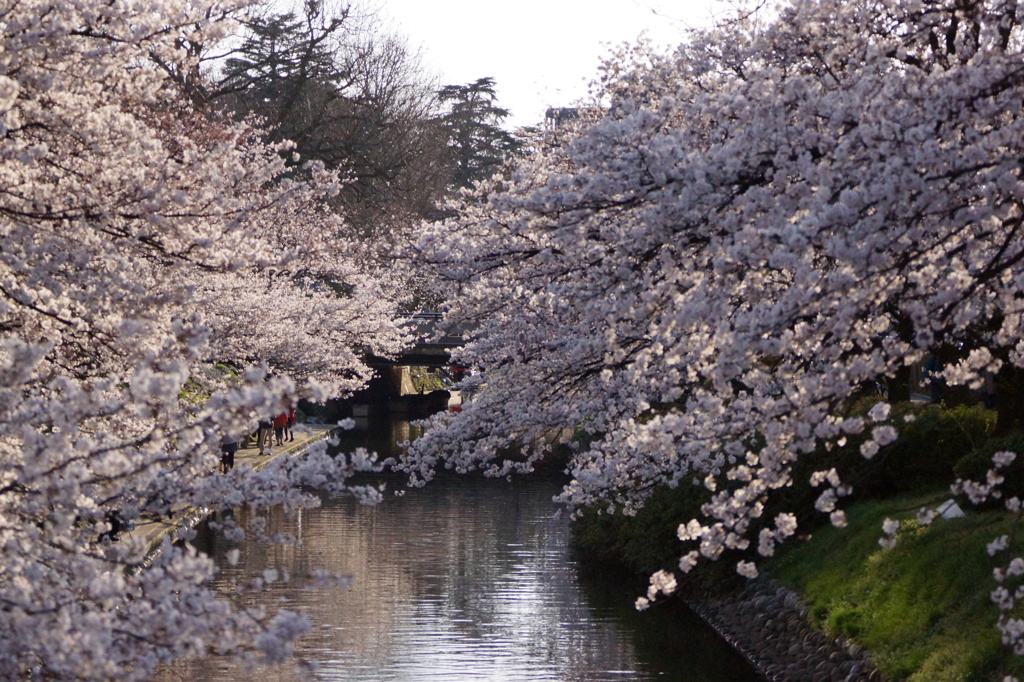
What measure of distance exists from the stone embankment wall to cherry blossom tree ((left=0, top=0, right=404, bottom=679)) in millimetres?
7018

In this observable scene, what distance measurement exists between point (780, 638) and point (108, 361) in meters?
8.91

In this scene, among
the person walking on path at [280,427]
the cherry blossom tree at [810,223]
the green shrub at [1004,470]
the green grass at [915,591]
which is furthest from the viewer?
the person walking on path at [280,427]

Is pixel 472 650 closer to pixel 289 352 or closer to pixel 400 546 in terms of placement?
pixel 400 546

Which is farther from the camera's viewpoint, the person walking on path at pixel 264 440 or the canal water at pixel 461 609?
the person walking on path at pixel 264 440

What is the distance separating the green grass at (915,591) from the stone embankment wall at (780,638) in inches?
7.0

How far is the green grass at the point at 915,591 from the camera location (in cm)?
1142

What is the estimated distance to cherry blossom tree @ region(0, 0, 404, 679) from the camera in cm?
543

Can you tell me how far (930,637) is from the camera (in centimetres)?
1223

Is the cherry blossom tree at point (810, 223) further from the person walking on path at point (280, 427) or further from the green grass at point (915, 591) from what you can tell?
the person walking on path at point (280, 427)

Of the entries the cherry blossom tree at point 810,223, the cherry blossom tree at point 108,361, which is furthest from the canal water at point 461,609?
the cherry blossom tree at point 810,223

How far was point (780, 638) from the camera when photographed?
15.8m

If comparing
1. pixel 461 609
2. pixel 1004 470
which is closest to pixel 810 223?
pixel 1004 470

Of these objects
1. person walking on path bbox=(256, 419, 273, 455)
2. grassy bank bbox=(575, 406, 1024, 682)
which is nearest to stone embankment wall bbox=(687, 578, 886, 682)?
grassy bank bbox=(575, 406, 1024, 682)

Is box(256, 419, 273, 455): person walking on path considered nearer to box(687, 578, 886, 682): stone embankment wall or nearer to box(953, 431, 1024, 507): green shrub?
box(687, 578, 886, 682): stone embankment wall
